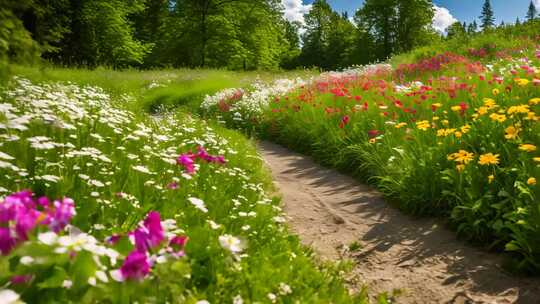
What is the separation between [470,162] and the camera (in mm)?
4477

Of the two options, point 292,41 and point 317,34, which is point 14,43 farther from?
point 292,41

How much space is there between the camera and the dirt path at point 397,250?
10.7 feet

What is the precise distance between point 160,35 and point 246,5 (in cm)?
863

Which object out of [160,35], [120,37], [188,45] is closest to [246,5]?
[188,45]

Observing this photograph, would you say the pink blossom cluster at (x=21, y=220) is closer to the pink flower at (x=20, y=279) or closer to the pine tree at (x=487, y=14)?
the pink flower at (x=20, y=279)

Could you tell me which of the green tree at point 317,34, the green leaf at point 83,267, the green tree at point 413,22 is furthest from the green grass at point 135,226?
the green tree at point 317,34

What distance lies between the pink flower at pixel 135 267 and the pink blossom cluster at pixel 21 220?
12.3 inches

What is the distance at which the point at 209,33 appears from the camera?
1320 inches

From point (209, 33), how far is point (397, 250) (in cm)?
3181

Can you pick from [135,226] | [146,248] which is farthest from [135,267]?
[135,226]

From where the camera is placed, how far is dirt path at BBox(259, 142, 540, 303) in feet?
10.7

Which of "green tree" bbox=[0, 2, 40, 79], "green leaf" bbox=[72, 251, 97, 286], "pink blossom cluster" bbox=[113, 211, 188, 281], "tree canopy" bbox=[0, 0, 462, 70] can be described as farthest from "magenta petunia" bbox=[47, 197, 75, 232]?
"tree canopy" bbox=[0, 0, 462, 70]

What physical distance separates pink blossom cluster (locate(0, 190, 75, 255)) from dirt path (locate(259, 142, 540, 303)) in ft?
8.11

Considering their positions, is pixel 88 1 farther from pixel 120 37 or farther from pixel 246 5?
pixel 246 5
